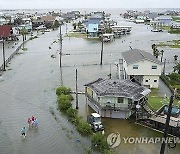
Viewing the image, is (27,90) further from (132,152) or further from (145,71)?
(132,152)

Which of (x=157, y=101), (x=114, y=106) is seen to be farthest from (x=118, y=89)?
(x=157, y=101)

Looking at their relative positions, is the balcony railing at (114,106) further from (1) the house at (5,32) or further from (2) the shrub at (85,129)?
(1) the house at (5,32)

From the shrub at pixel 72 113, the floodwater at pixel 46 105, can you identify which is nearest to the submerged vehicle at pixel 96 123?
the floodwater at pixel 46 105

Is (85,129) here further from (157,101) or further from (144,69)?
(144,69)

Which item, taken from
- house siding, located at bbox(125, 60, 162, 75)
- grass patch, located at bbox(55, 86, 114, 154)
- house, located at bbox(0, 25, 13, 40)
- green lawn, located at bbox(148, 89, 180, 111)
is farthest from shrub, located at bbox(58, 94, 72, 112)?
house, located at bbox(0, 25, 13, 40)

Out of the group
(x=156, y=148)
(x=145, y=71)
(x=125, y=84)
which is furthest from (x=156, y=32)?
(x=156, y=148)

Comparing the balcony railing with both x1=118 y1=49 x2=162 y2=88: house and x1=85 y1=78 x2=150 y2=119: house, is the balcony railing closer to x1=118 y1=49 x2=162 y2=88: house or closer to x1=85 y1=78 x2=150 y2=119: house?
x1=85 y1=78 x2=150 y2=119: house
